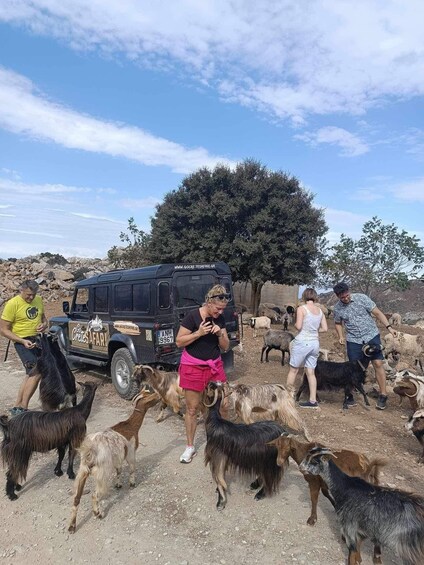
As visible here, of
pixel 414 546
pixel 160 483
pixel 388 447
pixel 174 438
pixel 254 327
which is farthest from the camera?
pixel 254 327

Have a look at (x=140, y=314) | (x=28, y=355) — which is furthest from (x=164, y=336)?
(x=28, y=355)

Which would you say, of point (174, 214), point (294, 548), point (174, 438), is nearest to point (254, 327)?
point (174, 214)

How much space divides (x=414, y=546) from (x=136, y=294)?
5.72 m

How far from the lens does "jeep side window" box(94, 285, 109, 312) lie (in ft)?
27.4

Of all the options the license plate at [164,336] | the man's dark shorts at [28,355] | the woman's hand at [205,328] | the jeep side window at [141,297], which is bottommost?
the man's dark shorts at [28,355]

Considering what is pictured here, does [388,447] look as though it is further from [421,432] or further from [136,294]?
[136,294]

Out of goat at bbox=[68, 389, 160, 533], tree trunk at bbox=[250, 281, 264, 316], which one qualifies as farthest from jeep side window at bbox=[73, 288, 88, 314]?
tree trunk at bbox=[250, 281, 264, 316]

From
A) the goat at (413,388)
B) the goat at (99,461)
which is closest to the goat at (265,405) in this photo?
the goat at (99,461)

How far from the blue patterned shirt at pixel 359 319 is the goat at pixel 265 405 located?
7.21 ft

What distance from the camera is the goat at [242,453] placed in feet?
12.5

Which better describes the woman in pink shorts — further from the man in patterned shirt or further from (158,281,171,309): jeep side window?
the man in patterned shirt

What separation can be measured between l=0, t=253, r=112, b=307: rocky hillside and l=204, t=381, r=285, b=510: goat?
2137 cm

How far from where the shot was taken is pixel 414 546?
2617 millimetres

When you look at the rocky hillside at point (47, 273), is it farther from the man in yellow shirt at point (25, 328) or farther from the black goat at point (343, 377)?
the black goat at point (343, 377)
